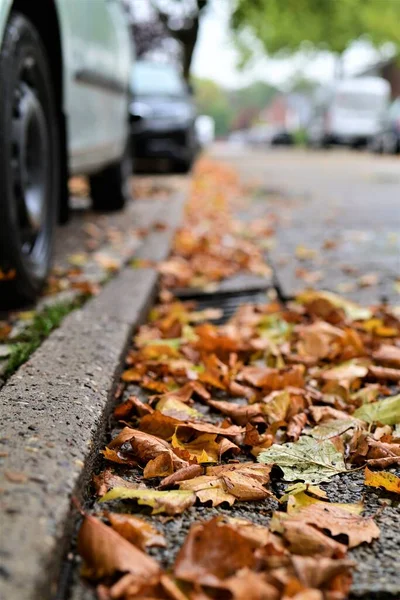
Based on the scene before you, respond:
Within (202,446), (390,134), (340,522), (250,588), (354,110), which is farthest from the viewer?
(354,110)

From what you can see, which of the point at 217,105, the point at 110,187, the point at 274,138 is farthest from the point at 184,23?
the point at 217,105

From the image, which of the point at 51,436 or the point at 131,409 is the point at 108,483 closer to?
the point at 51,436

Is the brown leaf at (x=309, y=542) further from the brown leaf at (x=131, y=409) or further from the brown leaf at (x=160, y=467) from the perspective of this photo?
the brown leaf at (x=131, y=409)

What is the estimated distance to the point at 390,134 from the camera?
22.3 metres

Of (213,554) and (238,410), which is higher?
(213,554)

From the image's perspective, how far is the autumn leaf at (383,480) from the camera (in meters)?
1.65

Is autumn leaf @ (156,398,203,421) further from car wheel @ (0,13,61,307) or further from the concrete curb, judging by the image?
car wheel @ (0,13,61,307)

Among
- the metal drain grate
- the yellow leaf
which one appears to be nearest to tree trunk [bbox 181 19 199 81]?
the metal drain grate

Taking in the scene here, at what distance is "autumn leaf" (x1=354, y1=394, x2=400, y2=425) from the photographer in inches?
80.7

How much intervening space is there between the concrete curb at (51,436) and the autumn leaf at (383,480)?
2.00 feet

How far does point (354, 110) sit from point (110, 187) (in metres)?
25.8

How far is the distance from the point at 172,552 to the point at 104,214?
5.49 metres

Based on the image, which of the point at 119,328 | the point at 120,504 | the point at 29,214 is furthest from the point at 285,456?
the point at 29,214

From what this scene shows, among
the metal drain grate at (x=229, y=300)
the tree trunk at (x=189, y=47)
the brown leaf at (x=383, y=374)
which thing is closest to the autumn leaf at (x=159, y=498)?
the brown leaf at (x=383, y=374)
